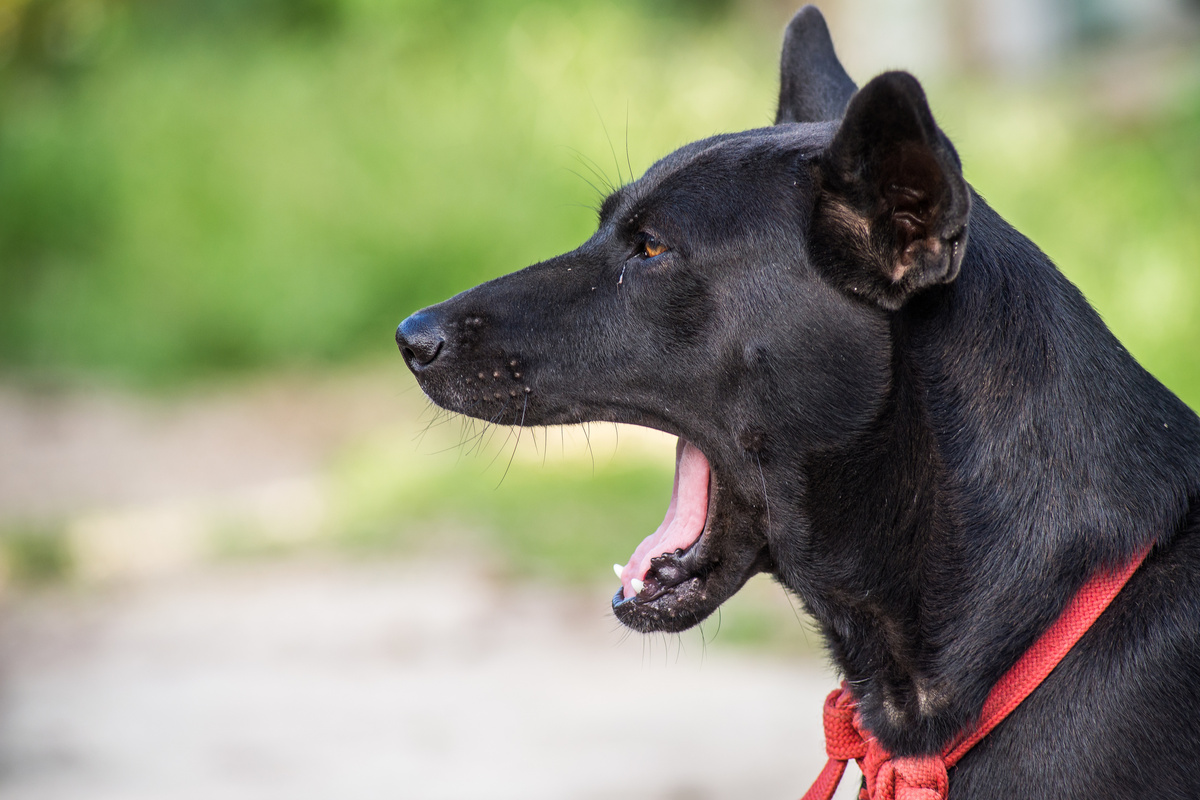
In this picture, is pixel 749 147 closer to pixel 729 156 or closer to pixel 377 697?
pixel 729 156

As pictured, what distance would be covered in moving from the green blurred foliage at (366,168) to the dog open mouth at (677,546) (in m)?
6.20

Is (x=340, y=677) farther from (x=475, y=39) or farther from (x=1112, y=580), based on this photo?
(x=475, y=39)

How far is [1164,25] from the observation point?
39.5ft

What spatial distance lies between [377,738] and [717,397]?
102 inches

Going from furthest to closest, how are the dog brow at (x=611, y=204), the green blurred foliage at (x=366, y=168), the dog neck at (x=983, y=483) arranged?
the green blurred foliage at (x=366, y=168)
the dog brow at (x=611, y=204)
the dog neck at (x=983, y=483)

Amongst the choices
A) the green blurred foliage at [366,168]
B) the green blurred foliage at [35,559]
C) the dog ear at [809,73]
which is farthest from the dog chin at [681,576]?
the green blurred foliage at [366,168]

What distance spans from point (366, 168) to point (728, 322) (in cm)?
846

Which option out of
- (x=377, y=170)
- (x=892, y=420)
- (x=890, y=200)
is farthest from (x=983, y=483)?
(x=377, y=170)

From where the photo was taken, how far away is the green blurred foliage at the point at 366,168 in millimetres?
9383

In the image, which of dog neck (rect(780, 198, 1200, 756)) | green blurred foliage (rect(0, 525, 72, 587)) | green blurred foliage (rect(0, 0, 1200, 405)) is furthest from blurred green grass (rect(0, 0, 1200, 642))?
dog neck (rect(780, 198, 1200, 756))

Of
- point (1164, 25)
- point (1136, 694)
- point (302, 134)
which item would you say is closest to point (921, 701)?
point (1136, 694)

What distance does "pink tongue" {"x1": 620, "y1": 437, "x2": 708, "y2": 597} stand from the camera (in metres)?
2.45

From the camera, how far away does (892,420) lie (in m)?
2.20

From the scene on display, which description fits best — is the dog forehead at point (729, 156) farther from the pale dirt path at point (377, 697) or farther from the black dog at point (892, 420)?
the pale dirt path at point (377, 697)
